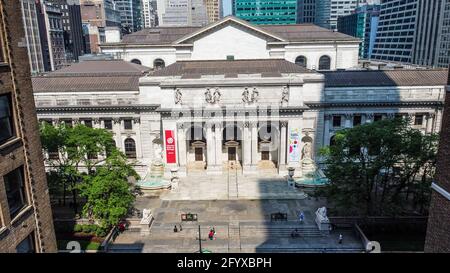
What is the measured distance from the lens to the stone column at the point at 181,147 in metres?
55.9

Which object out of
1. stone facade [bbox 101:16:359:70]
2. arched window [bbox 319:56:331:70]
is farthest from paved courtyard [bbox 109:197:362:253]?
arched window [bbox 319:56:331:70]

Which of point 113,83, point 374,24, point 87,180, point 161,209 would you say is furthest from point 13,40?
point 374,24

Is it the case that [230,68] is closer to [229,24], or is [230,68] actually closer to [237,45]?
[237,45]

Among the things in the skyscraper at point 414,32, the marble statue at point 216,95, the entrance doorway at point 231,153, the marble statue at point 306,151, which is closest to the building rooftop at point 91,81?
the marble statue at point 216,95

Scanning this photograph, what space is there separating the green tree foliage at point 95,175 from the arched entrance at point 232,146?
2117cm

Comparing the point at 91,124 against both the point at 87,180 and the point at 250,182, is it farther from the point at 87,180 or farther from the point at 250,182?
the point at 250,182

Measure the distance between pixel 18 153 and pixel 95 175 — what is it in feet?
84.9

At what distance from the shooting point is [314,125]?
2320 inches

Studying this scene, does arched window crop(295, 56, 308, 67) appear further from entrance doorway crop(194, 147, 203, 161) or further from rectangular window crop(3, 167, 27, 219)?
rectangular window crop(3, 167, 27, 219)

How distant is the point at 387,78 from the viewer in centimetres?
6159

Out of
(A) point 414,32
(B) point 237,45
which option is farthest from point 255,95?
(A) point 414,32

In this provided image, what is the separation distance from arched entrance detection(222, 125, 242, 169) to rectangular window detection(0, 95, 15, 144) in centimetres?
4467

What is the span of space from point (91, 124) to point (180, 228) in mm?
29376

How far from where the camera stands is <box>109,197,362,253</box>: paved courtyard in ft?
121
